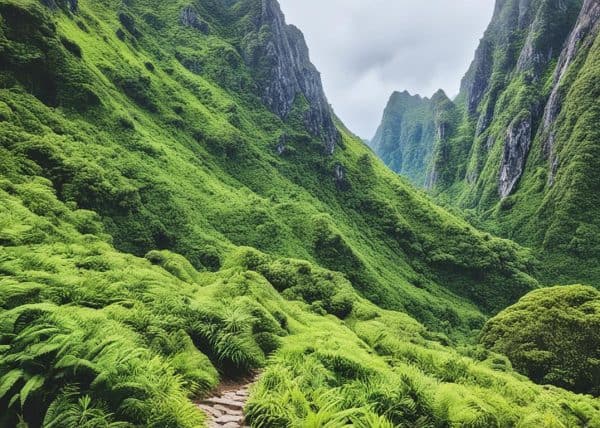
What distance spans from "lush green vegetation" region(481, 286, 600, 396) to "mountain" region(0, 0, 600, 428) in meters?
6.15

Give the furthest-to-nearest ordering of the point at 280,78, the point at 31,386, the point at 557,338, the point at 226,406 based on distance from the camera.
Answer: the point at 280,78 < the point at 557,338 < the point at 226,406 < the point at 31,386

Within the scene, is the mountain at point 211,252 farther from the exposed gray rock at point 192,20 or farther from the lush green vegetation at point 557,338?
the lush green vegetation at point 557,338

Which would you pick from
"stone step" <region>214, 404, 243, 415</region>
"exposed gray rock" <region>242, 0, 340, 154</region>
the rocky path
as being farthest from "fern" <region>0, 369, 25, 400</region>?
"exposed gray rock" <region>242, 0, 340, 154</region>

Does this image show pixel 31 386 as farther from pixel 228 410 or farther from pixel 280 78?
pixel 280 78

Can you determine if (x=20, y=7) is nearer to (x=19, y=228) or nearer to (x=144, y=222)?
(x=144, y=222)

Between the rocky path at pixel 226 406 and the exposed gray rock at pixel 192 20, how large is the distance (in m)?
188

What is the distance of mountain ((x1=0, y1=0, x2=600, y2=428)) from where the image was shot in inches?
293

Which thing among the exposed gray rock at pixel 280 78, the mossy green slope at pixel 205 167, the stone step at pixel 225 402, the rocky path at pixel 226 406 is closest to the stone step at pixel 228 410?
the rocky path at pixel 226 406

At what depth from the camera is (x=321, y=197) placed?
14425cm

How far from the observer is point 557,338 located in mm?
43188

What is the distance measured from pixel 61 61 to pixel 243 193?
46.5 metres

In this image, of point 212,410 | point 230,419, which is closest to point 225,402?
point 212,410

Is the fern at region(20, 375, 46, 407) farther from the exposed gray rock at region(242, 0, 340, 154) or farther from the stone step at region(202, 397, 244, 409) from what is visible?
the exposed gray rock at region(242, 0, 340, 154)

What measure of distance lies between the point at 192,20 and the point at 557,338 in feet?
580
